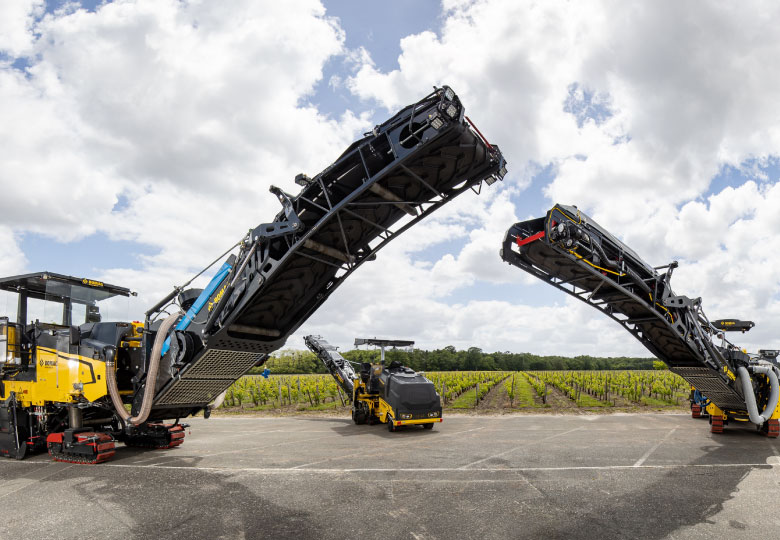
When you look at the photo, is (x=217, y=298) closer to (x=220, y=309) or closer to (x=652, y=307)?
(x=220, y=309)

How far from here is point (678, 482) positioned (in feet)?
27.9

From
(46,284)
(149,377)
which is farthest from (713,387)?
(46,284)

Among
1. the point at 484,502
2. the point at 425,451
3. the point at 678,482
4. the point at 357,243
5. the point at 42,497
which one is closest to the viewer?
the point at 484,502

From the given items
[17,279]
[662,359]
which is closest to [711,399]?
[662,359]

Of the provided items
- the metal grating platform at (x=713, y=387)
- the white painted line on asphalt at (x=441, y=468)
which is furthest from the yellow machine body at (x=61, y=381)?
the metal grating platform at (x=713, y=387)

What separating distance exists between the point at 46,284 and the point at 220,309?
16.6 feet

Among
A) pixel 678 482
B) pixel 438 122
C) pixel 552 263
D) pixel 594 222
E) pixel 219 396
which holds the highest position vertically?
pixel 438 122

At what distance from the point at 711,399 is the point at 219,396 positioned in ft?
43.3

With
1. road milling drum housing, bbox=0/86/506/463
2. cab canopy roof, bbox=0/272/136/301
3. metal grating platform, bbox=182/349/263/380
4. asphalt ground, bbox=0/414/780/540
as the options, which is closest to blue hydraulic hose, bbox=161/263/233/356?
road milling drum housing, bbox=0/86/506/463

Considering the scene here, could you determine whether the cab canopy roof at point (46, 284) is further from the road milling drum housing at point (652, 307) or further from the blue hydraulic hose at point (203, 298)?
the road milling drum housing at point (652, 307)

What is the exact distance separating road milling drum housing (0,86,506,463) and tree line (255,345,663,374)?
39.4 metres

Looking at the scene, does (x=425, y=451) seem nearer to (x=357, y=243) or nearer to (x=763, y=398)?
(x=357, y=243)

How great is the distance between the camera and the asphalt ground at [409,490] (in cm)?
629

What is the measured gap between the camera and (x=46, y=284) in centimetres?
1134
